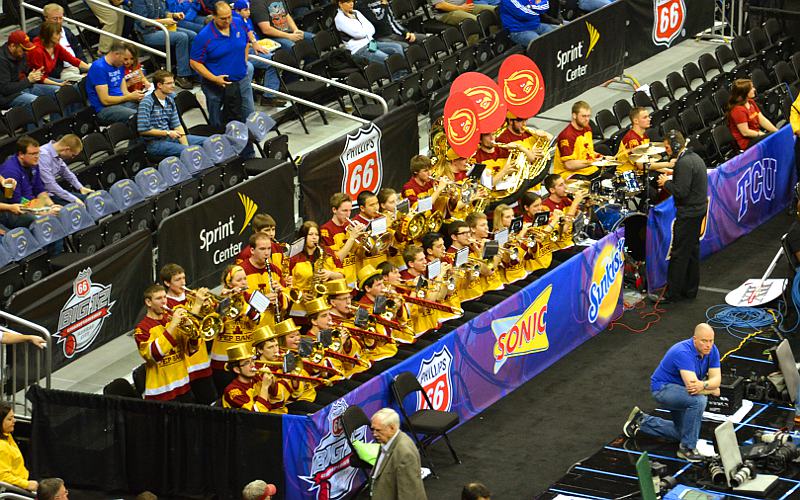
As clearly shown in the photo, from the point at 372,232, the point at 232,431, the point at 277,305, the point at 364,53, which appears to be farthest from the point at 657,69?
the point at 232,431

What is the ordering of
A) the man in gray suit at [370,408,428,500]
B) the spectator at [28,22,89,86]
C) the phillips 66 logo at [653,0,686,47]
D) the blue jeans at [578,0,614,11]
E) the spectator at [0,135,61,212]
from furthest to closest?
1. the blue jeans at [578,0,614,11]
2. the phillips 66 logo at [653,0,686,47]
3. the spectator at [28,22,89,86]
4. the spectator at [0,135,61,212]
5. the man in gray suit at [370,408,428,500]

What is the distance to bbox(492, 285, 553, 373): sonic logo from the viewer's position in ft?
44.4

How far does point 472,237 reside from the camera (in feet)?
46.1

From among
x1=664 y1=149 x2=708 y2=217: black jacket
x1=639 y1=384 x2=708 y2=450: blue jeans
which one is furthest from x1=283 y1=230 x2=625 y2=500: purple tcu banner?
x1=639 y1=384 x2=708 y2=450: blue jeans

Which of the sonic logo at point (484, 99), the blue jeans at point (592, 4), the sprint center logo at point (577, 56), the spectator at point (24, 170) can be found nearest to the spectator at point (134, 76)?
the spectator at point (24, 170)

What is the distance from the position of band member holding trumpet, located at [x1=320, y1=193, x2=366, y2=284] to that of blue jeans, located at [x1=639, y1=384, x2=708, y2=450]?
9.90 ft

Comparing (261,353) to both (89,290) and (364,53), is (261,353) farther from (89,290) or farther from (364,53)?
(364,53)

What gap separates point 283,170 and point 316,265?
6.75 feet

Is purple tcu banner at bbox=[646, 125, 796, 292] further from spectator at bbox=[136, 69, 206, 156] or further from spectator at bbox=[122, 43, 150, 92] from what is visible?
spectator at bbox=[122, 43, 150, 92]

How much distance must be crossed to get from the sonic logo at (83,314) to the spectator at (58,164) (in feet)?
4.02

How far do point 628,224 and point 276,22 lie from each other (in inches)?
208

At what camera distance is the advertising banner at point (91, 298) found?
12.5 metres

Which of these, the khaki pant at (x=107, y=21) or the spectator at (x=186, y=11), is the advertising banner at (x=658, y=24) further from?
the khaki pant at (x=107, y=21)

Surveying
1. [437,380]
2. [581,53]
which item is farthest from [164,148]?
[581,53]
